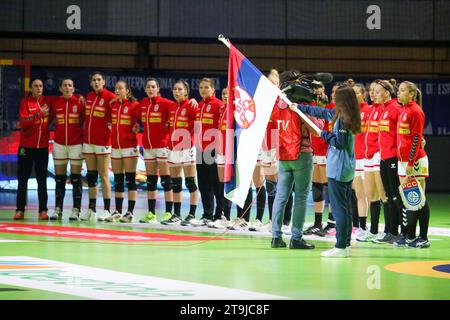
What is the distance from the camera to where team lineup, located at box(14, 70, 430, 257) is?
10.4 m

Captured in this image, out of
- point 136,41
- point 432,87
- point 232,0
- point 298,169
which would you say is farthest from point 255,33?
point 298,169

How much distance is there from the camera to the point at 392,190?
10.8 meters

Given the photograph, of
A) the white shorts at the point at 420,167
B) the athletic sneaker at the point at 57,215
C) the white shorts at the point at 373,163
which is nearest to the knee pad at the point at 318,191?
the white shorts at the point at 373,163

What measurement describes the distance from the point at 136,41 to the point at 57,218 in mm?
7755

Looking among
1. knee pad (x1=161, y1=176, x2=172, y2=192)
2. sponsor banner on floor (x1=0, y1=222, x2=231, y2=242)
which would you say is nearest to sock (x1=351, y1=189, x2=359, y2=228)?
sponsor banner on floor (x1=0, y1=222, x2=231, y2=242)

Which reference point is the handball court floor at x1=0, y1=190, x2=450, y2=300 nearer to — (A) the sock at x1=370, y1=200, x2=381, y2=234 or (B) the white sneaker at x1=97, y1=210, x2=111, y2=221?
(A) the sock at x1=370, y1=200, x2=381, y2=234

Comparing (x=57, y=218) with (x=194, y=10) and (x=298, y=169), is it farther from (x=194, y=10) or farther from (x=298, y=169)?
(x=194, y=10)

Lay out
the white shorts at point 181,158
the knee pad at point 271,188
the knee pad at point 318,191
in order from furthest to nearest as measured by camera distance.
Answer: the white shorts at point 181,158 < the knee pad at point 271,188 < the knee pad at point 318,191

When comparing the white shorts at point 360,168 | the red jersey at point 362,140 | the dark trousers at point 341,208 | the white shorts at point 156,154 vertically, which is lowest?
the dark trousers at point 341,208

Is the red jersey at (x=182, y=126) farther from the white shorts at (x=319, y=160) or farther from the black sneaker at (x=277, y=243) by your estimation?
the black sneaker at (x=277, y=243)

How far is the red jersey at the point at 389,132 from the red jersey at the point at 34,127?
5.21 meters

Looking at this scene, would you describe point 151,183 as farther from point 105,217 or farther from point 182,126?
point 182,126

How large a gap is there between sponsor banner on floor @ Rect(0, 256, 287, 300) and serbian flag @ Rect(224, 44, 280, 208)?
87.9 inches

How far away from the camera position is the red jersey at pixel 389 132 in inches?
422
